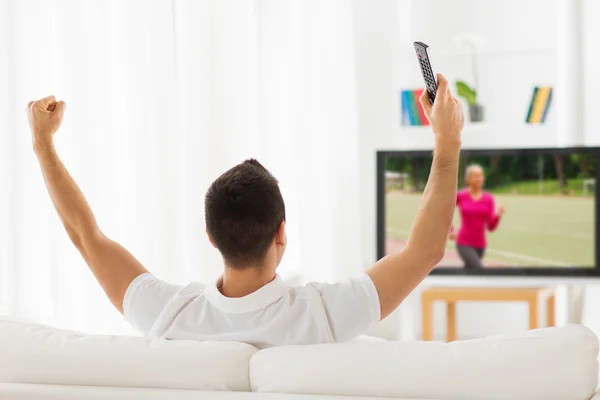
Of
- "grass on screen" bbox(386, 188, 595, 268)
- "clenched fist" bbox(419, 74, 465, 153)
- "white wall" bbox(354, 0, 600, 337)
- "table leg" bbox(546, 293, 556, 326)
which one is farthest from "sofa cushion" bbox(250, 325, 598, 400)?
"white wall" bbox(354, 0, 600, 337)

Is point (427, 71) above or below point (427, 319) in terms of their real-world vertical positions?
above

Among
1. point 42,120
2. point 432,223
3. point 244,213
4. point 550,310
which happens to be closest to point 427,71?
point 432,223

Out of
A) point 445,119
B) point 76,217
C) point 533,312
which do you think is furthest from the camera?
point 533,312

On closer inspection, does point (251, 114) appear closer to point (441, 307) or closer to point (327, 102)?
point (327, 102)

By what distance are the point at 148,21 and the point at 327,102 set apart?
6.08 feet

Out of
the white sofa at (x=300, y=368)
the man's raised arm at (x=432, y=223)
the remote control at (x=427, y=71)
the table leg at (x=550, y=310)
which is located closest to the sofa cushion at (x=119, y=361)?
the white sofa at (x=300, y=368)

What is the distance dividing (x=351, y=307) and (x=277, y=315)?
0.42ft

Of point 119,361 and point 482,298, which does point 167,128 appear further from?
point 119,361

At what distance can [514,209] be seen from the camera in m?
4.29

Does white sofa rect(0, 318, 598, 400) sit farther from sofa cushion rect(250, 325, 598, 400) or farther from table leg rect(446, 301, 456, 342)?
table leg rect(446, 301, 456, 342)

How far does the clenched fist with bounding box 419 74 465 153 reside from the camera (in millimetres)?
1427

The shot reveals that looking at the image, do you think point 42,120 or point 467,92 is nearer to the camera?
point 42,120

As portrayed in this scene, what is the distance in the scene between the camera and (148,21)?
10.4 feet

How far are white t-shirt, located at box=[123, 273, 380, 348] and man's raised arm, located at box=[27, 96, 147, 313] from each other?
0.13 metres
